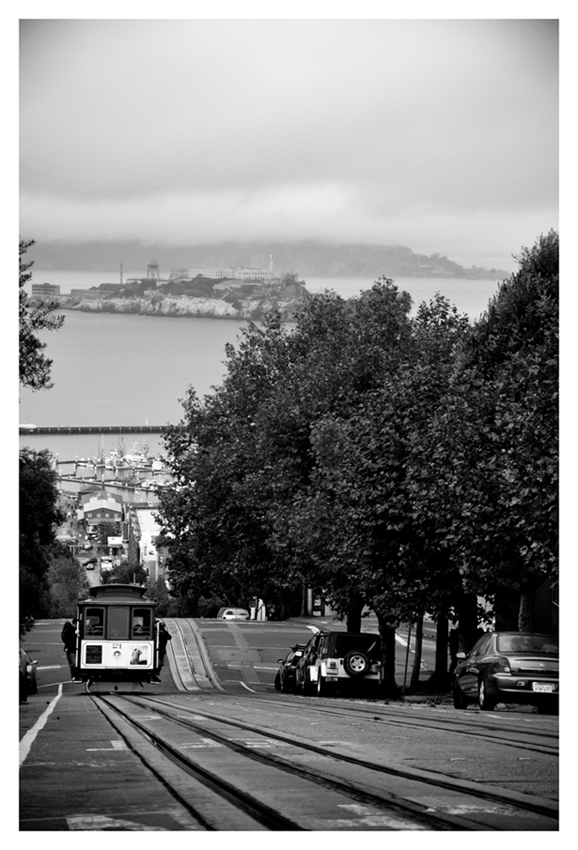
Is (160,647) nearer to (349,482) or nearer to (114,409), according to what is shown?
Answer: (349,482)

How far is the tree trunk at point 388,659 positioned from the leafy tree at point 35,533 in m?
10.7

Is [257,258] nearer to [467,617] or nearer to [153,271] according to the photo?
[153,271]

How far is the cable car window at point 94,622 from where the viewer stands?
117 feet

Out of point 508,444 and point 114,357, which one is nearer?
point 114,357

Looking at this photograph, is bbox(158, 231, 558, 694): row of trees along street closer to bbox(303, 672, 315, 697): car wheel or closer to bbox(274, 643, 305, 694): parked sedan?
bbox(274, 643, 305, 694): parked sedan

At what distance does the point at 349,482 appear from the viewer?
30562mm

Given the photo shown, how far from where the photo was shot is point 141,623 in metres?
36.1

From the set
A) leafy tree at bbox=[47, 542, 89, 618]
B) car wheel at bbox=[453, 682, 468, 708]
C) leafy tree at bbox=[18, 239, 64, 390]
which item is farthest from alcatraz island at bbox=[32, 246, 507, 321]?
leafy tree at bbox=[47, 542, 89, 618]

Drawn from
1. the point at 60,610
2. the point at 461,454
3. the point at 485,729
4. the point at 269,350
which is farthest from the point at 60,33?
the point at 60,610

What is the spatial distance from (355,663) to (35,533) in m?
16.0

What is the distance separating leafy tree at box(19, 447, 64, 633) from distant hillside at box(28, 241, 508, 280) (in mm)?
22605

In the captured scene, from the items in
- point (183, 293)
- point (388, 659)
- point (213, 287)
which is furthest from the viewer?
point (388, 659)

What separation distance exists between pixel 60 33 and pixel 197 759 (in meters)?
6.11

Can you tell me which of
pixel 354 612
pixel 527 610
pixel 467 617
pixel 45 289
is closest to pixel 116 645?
pixel 354 612
